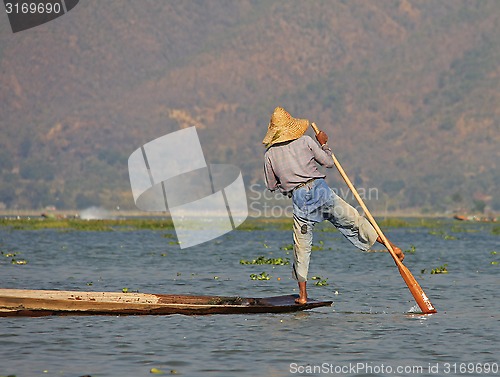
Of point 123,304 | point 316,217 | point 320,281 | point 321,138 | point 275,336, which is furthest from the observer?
point 320,281

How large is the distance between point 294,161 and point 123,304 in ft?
12.8

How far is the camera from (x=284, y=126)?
1994 centimetres

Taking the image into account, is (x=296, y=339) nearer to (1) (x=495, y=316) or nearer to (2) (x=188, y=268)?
(1) (x=495, y=316)

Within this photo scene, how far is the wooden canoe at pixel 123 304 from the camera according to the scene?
19.0 meters

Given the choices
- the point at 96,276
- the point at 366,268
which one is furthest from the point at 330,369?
the point at 366,268

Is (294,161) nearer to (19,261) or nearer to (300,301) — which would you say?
(300,301)

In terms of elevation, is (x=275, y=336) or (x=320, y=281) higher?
(x=275, y=336)

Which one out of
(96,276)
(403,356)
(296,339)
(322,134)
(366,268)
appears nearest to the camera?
(403,356)

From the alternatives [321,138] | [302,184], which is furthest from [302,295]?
[321,138]

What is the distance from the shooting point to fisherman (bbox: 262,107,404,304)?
19.8 m

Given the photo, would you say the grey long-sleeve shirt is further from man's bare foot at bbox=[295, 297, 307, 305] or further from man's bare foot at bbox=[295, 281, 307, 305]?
man's bare foot at bbox=[295, 297, 307, 305]

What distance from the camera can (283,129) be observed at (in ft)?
65.4

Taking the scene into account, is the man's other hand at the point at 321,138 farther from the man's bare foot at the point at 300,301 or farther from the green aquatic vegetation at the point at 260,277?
the green aquatic vegetation at the point at 260,277

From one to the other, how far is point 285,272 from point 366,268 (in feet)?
11.0
